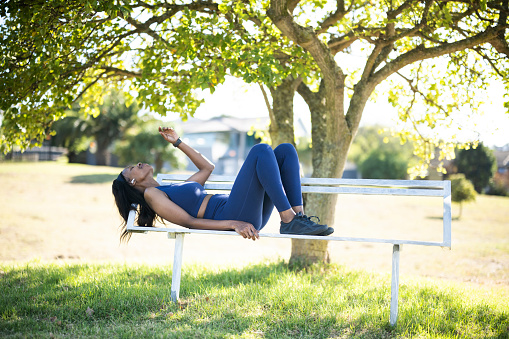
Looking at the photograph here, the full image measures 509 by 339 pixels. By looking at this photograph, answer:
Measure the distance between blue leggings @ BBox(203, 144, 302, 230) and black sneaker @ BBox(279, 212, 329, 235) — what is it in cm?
14

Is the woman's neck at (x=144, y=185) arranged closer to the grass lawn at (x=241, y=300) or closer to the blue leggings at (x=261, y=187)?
the blue leggings at (x=261, y=187)

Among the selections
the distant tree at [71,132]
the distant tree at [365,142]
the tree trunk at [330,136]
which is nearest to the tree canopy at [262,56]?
the tree trunk at [330,136]

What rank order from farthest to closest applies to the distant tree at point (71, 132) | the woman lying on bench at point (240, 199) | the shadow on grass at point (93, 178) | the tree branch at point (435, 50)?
1. the distant tree at point (71, 132)
2. the shadow on grass at point (93, 178)
3. the tree branch at point (435, 50)
4. the woman lying on bench at point (240, 199)

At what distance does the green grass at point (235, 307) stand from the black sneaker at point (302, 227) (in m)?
0.72

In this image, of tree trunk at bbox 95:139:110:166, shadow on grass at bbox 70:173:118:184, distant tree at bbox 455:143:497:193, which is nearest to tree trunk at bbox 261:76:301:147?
shadow on grass at bbox 70:173:118:184

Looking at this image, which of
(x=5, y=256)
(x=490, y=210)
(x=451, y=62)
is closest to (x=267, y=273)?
(x=451, y=62)

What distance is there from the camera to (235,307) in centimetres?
385

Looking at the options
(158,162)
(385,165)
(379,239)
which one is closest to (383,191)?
(379,239)

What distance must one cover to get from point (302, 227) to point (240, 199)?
671 mm

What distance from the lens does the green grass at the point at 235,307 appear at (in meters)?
3.32

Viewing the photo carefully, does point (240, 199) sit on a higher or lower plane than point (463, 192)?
higher

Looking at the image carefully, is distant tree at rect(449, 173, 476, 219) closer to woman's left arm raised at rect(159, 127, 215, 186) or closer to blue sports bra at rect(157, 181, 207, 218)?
woman's left arm raised at rect(159, 127, 215, 186)

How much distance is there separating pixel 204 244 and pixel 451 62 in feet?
27.3

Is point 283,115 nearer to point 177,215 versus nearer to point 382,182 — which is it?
point 382,182
